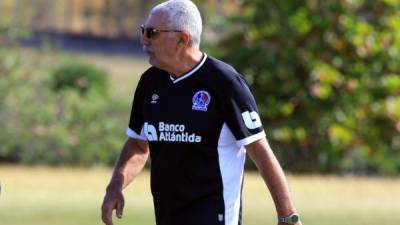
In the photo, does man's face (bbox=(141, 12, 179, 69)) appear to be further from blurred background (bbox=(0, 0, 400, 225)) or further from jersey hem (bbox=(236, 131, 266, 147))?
blurred background (bbox=(0, 0, 400, 225))

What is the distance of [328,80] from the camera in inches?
811

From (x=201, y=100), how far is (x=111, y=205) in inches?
28.8

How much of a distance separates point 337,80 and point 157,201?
48.6ft

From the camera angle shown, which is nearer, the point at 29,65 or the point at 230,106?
the point at 230,106

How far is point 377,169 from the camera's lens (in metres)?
20.6

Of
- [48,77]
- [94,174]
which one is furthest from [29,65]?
[94,174]

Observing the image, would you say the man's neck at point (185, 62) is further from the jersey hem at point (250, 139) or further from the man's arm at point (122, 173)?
the man's arm at point (122, 173)

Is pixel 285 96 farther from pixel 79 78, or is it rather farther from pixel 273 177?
pixel 273 177

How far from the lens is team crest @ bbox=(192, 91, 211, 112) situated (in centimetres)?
589

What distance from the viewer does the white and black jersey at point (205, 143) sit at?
587 centimetres

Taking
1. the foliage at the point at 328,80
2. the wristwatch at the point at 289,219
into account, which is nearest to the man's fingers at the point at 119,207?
the wristwatch at the point at 289,219

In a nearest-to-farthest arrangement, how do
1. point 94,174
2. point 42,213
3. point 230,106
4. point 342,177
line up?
point 230,106
point 42,213
point 94,174
point 342,177

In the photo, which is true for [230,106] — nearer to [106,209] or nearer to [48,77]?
[106,209]

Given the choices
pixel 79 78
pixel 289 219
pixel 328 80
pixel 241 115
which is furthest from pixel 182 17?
pixel 79 78
